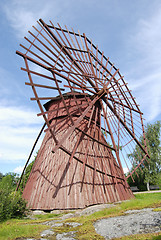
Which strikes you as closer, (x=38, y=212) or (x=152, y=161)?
(x=38, y=212)

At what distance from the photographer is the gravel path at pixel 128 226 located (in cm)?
458

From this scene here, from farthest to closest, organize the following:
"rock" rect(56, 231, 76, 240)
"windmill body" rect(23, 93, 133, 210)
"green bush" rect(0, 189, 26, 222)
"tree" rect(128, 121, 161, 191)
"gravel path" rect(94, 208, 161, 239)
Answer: "tree" rect(128, 121, 161, 191), "windmill body" rect(23, 93, 133, 210), "green bush" rect(0, 189, 26, 222), "rock" rect(56, 231, 76, 240), "gravel path" rect(94, 208, 161, 239)

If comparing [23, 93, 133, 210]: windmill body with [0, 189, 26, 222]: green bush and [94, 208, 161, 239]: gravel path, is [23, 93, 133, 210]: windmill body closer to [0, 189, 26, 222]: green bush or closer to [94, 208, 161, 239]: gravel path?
[0, 189, 26, 222]: green bush

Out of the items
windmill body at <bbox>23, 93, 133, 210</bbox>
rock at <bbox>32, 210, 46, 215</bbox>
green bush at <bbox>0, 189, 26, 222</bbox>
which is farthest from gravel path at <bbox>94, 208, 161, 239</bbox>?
rock at <bbox>32, 210, 46, 215</bbox>

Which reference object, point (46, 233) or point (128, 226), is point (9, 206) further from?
point (128, 226)

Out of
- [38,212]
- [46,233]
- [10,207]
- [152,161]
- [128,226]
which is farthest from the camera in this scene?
[152,161]

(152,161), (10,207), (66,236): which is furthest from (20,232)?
(152,161)

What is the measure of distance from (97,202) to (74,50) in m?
8.74

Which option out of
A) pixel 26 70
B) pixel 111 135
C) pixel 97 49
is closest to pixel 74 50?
pixel 97 49

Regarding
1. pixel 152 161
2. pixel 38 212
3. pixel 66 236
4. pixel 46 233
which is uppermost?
pixel 152 161

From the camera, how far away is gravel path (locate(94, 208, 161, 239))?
4578mm

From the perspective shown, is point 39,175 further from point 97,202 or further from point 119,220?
point 119,220

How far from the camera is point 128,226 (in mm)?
4957

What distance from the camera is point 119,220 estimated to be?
5.61 metres
